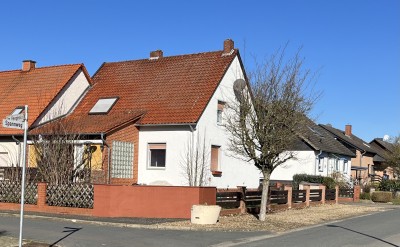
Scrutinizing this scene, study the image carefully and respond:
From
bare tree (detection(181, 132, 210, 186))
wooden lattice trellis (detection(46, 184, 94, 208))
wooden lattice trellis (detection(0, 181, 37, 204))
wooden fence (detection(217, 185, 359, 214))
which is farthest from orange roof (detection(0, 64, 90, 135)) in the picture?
wooden fence (detection(217, 185, 359, 214))

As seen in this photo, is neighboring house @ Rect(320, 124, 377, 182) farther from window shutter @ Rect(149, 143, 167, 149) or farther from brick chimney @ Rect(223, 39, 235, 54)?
window shutter @ Rect(149, 143, 167, 149)

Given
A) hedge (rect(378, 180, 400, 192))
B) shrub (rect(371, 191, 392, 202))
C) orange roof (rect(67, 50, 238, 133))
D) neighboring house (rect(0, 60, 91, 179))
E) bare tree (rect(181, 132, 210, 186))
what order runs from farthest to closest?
hedge (rect(378, 180, 400, 192))
shrub (rect(371, 191, 392, 202))
neighboring house (rect(0, 60, 91, 179))
orange roof (rect(67, 50, 238, 133))
bare tree (rect(181, 132, 210, 186))

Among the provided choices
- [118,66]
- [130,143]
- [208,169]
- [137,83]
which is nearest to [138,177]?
[130,143]

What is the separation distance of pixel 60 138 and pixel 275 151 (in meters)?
9.57

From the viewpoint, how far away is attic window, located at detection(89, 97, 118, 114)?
1074 inches

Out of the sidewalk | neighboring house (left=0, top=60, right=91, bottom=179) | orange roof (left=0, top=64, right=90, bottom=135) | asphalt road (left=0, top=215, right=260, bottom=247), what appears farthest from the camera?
orange roof (left=0, top=64, right=90, bottom=135)

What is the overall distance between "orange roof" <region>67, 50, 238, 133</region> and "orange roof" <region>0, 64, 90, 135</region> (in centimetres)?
160

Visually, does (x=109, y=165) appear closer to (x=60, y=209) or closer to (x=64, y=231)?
(x=60, y=209)

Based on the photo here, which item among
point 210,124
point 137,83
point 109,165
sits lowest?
point 109,165

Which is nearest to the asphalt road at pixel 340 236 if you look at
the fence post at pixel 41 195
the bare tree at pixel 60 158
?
the fence post at pixel 41 195

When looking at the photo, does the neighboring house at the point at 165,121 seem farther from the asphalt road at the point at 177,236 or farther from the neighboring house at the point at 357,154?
the neighboring house at the point at 357,154

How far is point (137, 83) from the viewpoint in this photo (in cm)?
2914

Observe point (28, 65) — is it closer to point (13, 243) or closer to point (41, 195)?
point (41, 195)

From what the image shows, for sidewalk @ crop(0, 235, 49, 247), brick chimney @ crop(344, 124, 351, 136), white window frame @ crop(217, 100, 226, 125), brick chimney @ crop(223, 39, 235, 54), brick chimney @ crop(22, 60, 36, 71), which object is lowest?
sidewalk @ crop(0, 235, 49, 247)
